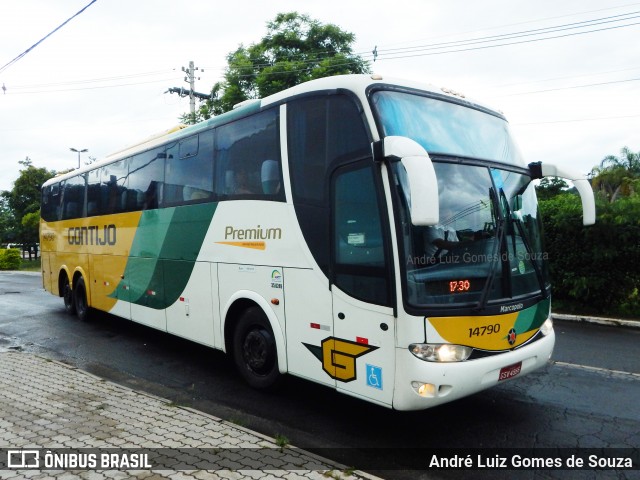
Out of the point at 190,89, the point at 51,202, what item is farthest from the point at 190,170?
the point at 190,89

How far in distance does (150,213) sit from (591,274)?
903 centimetres

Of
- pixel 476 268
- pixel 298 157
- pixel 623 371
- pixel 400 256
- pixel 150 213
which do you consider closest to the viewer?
pixel 400 256

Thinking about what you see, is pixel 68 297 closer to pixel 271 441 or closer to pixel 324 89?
pixel 271 441

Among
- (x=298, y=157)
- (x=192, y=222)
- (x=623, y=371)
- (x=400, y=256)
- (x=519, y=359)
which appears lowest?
(x=623, y=371)

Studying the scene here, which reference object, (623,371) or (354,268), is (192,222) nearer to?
(354,268)

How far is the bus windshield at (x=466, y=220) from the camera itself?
13.5 feet

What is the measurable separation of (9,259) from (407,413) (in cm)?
3723

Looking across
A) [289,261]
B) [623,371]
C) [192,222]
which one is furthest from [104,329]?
[623,371]

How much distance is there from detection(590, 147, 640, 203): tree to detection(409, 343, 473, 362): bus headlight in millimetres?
17506

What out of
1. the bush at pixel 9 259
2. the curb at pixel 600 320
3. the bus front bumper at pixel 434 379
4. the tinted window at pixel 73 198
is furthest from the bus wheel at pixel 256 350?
the bush at pixel 9 259

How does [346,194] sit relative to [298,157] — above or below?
below

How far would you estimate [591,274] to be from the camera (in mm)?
10367

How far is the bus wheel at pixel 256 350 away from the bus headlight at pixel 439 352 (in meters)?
2.08

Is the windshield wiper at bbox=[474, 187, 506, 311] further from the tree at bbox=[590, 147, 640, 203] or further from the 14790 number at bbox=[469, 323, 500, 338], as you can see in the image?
the tree at bbox=[590, 147, 640, 203]
